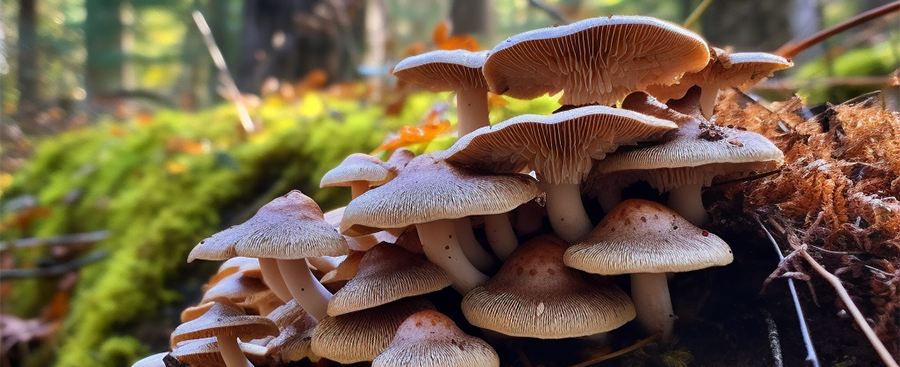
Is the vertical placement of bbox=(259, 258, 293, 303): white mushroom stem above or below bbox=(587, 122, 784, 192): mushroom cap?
below

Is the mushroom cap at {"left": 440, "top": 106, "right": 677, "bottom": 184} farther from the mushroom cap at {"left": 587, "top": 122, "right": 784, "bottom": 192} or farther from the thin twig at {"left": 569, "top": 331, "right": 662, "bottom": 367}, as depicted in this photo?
the thin twig at {"left": 569, "top": 331, "right": 662, "bottom": 367}

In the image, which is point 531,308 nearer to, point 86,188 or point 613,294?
point 613,294

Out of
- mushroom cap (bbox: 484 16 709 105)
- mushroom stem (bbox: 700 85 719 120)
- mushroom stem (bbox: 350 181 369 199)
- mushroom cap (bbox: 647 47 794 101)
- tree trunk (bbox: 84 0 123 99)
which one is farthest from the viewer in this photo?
tree trunk (bbox: 84 0 123 99)

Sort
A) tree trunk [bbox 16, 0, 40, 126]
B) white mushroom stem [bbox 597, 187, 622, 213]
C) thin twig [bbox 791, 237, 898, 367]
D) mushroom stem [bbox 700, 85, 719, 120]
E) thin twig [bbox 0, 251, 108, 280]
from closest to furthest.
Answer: thin twig [bbox 791, 237, 898, 367], white mushroom stem [bbox 597, 187, 622, 213], mushroom stem [bbox 700, 85, 719, 120], thin twig [bbox 0, 251, 108, 280], tree trunk [bbox 16, 0, 40, 126]

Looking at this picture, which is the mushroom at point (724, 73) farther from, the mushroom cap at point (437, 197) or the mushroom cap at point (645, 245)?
the mushroom cap at point (437, 197)

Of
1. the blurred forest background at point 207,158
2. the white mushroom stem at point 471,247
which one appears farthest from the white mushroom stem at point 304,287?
the blurred forest background at point 207,158

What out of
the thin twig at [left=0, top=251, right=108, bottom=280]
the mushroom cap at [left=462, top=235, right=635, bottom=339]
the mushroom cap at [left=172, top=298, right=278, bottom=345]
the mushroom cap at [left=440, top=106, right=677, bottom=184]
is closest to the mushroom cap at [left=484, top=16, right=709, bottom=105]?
the mushroom cap at [left=440, top=106, right=677, bottom=184]

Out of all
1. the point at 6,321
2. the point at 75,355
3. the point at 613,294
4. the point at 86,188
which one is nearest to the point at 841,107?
the point at 613,294

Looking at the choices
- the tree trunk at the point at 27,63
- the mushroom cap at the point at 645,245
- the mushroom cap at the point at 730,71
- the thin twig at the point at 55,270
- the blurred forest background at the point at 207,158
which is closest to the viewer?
the mushroom cap at the point at 645,245

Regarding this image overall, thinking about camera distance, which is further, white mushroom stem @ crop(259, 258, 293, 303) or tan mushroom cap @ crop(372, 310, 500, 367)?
white mushroom stem @ crop(259, 258, 293, 303)
